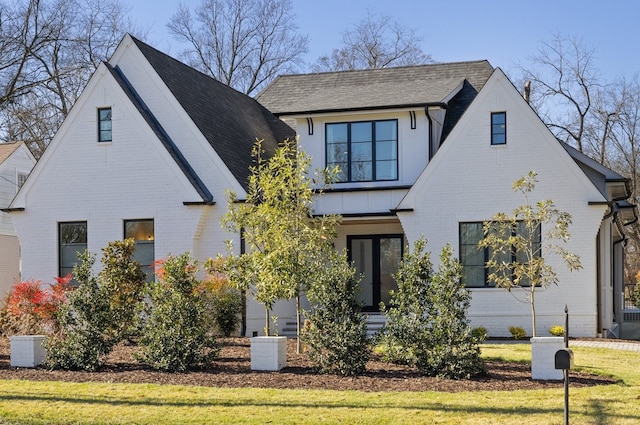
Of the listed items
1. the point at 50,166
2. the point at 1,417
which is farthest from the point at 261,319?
the point at 1,417

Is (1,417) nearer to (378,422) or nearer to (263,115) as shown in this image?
(378,422)

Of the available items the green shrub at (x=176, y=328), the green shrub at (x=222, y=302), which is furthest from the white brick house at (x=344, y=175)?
the green shrub at (x=176, y=328)

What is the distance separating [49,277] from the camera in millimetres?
22125

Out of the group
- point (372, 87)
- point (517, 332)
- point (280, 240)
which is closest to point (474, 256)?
point (517, 332)

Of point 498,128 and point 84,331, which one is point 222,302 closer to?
point 84,331

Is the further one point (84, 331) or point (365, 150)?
point (365, 150)

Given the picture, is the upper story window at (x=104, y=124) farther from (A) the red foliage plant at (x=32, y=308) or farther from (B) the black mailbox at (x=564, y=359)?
(B) the black mailbox at (x=564, y=359)

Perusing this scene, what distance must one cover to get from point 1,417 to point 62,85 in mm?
28321

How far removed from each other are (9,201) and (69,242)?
27.2 feet

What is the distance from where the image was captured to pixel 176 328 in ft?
46.4

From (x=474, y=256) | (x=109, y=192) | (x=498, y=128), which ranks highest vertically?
(x=498, y=128)

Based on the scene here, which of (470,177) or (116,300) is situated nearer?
(116,300)

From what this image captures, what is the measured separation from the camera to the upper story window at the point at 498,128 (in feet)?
66.1

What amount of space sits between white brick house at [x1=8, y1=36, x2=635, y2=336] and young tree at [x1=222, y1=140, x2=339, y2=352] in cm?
542
